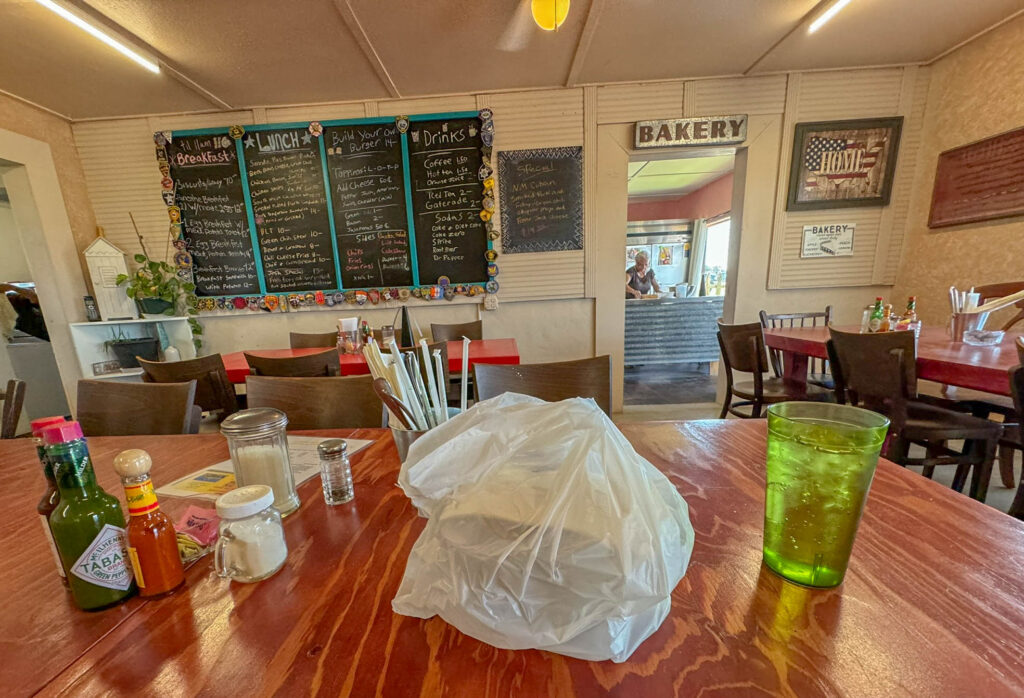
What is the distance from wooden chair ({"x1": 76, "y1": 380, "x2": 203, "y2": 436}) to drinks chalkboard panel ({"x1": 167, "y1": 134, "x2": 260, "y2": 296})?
203 centimetres

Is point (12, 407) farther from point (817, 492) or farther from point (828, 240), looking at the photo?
point (828, 240)

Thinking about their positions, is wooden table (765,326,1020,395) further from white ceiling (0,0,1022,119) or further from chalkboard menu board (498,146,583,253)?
white ceiling (0,0,1022,119)

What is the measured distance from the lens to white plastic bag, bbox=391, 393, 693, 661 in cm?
35

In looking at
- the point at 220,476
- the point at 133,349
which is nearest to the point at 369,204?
the point at 133,349

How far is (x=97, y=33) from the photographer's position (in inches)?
75.3

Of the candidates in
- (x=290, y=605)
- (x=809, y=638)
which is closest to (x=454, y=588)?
(x=290, y=605)

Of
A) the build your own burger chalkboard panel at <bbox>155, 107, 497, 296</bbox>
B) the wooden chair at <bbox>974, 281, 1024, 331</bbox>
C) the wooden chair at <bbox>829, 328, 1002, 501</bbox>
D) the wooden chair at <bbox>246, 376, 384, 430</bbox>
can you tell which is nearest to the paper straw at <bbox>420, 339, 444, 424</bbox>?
the wooden chair at <bbox>246, 376, 384, 430</bbox>

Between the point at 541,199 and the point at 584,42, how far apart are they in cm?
97

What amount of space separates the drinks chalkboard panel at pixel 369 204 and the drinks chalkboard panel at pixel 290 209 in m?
0.11

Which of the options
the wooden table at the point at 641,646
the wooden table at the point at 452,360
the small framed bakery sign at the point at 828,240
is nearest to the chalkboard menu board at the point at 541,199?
the wooden table at the point at 452,360

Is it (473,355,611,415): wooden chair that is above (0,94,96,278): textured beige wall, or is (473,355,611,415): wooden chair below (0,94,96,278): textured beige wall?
below

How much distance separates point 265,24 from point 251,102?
0.97 metres

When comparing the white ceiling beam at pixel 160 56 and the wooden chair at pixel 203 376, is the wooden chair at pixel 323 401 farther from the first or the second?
the white ceiling beam at pixel 160 56

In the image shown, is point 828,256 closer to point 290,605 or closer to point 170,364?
point 290,605
